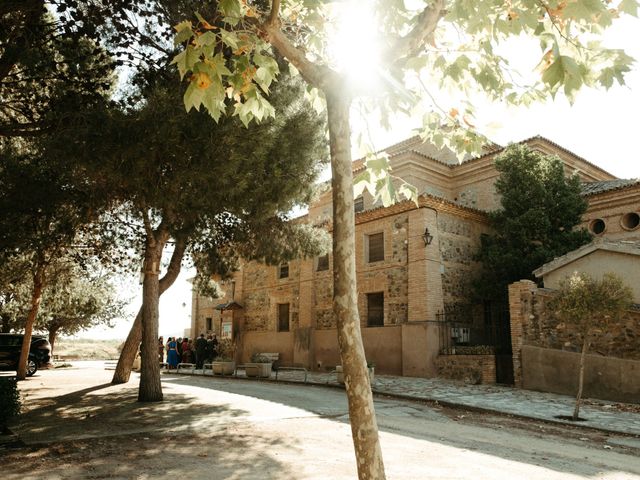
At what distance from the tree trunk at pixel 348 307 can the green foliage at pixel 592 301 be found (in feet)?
27.0

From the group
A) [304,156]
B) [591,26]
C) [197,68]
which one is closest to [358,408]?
[197,68]

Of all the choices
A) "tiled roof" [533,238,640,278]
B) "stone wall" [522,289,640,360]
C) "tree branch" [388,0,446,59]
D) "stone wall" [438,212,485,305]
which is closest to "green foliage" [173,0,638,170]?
"tree branch" [388,0,446,59]

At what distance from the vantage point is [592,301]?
9.64m

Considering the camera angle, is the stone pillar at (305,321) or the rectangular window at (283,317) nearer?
the stone pillar at (305,321)

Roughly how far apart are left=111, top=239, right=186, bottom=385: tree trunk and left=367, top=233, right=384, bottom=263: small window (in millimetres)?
8761

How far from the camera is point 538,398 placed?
A: 11859 mm

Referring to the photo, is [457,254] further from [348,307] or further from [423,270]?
[348,307]

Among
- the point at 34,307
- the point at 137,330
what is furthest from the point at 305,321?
the point at 34,307

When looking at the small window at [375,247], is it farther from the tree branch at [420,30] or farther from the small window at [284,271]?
the tree branch at [420,30]

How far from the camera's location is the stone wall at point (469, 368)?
47.9 feet

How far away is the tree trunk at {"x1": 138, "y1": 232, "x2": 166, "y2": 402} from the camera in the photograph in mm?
10070

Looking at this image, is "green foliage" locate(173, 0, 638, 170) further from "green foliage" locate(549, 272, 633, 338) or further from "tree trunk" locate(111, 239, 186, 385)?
"tree trunk" locate(111, 239, 186, 385)

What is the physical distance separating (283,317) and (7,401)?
1613cm

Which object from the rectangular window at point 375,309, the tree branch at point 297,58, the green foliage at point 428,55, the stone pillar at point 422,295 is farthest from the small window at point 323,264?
the tree branch at point 297,58
